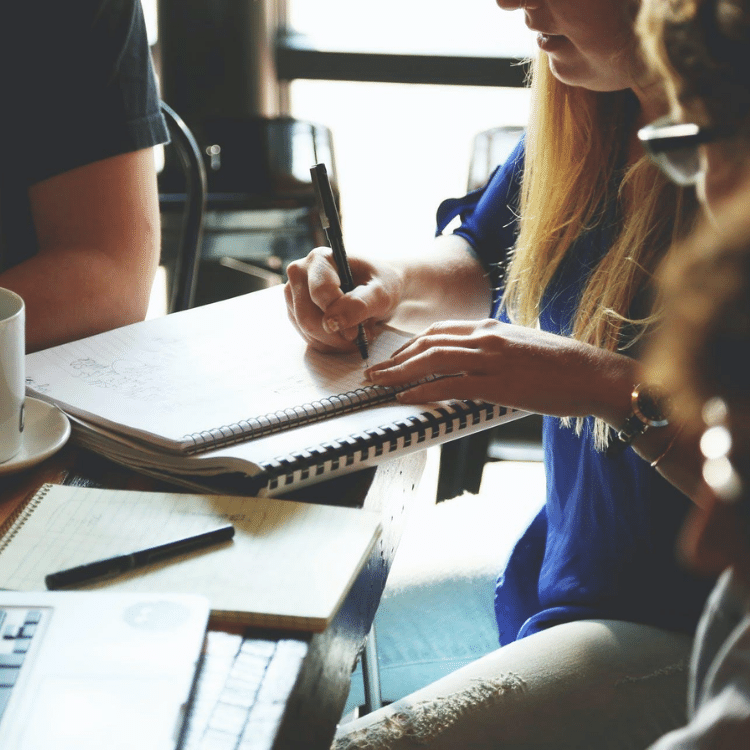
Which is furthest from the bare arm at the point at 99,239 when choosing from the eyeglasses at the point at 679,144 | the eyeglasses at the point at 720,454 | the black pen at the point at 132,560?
the eyeglasses at the point at 720,454

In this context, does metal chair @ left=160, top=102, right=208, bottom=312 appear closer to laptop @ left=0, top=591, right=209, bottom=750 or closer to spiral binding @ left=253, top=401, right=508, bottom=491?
spiral binding @ left=253, top=401, right=508, bottom=491

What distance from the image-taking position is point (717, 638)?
0.43 meters

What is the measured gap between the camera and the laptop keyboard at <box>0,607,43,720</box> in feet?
1.54

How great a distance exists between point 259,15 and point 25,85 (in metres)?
1.96

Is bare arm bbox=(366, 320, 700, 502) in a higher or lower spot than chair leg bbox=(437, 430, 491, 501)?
higher

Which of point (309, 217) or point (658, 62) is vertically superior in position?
point (658, 62)

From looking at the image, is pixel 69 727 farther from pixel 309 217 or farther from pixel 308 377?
pixel 309 217

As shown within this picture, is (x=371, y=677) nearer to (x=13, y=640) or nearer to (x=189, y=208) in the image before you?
(x=13, y=640)

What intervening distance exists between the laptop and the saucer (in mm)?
182

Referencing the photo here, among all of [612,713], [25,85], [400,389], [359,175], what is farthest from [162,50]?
[612,713]

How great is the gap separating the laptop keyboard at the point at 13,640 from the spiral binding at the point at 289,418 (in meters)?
0.21

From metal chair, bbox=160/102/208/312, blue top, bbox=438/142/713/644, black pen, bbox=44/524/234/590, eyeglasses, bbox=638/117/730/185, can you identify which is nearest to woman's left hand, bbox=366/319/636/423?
blue top, bbox=438/142/713/644

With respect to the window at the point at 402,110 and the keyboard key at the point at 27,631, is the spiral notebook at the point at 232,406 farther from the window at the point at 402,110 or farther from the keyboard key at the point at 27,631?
the window at the point at 402,110

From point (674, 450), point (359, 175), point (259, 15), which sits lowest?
point (359, 175)
